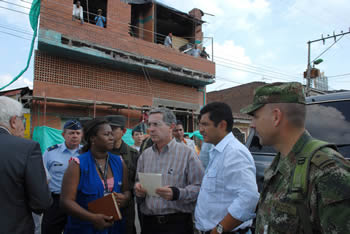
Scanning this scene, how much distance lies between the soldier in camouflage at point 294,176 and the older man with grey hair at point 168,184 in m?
1.13

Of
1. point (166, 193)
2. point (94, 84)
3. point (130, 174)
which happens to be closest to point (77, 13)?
point (94, 84)

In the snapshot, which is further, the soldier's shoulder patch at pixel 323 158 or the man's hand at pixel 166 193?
the man's hand at pixel 166 193

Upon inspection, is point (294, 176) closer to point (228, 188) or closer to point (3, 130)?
point (228, 188)

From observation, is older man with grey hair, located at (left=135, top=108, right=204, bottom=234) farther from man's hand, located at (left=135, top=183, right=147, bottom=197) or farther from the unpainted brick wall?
the unpainted brick wall

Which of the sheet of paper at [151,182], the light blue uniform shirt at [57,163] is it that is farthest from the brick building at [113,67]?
the sheet of paper at [151,182]

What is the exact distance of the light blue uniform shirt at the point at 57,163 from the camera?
355 cm

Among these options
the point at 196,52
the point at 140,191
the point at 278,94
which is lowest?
the point at 140,191

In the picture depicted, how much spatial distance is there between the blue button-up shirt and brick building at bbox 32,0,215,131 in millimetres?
10063

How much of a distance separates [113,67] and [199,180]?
11.5 m

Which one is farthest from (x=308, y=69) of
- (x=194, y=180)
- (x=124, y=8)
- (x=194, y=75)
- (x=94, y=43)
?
(x=194, y=180)

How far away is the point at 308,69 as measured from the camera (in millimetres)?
18688

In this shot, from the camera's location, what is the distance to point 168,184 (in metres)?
2.58

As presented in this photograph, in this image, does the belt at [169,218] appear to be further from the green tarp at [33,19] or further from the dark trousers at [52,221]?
the green tarp at [33,19]

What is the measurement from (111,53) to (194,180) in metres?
10.8
